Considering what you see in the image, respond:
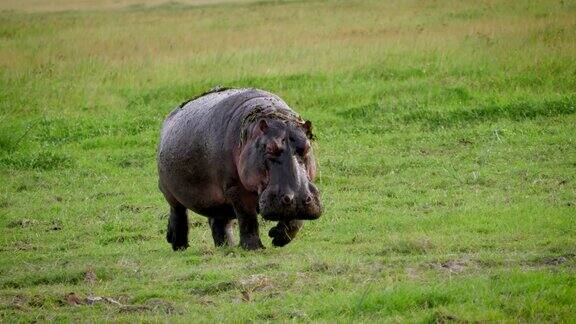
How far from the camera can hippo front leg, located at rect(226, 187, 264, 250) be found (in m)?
8.66

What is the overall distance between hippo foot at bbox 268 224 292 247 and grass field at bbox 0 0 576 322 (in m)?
0.09

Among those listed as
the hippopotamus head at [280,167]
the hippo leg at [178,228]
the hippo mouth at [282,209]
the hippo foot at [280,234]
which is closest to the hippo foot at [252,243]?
the hippo foot at [280,234]

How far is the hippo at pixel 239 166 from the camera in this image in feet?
26.0

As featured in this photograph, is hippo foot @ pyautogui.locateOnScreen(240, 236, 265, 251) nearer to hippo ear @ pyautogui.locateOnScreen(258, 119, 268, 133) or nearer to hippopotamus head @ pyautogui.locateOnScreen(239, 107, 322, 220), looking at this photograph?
hippopotamus head @ pyautogui.locateOnScreen(239, 107, 322, 220)

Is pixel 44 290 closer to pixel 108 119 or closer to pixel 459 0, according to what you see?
pixel 108 119

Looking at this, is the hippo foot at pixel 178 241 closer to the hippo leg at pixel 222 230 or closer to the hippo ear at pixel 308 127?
the hippo leg at pixel 222 230

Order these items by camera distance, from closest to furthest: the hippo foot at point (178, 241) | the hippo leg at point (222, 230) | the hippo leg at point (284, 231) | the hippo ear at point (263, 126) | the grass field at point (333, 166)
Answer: the grass field at point (333, 166)
the hippo ear at point (263, 126)
the hippo leg at point (284, 231)
the hippo leg at point (222, 230)
the hippo foot at point (178, 241)

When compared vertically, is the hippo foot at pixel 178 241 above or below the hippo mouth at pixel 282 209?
below

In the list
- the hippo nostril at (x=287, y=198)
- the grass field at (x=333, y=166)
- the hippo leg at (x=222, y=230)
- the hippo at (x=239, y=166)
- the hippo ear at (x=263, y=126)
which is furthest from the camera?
the hippo leg at (x=222, y=230)

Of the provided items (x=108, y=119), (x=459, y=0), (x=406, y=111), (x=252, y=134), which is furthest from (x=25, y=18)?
(x=252, y=134)

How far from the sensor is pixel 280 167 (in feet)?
26.0

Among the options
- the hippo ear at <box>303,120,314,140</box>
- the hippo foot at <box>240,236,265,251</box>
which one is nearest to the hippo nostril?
the hippo ear at <box>303,120,314,140</box>

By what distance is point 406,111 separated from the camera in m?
16.3

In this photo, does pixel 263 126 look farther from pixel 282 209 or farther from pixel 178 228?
pixel 178 228
